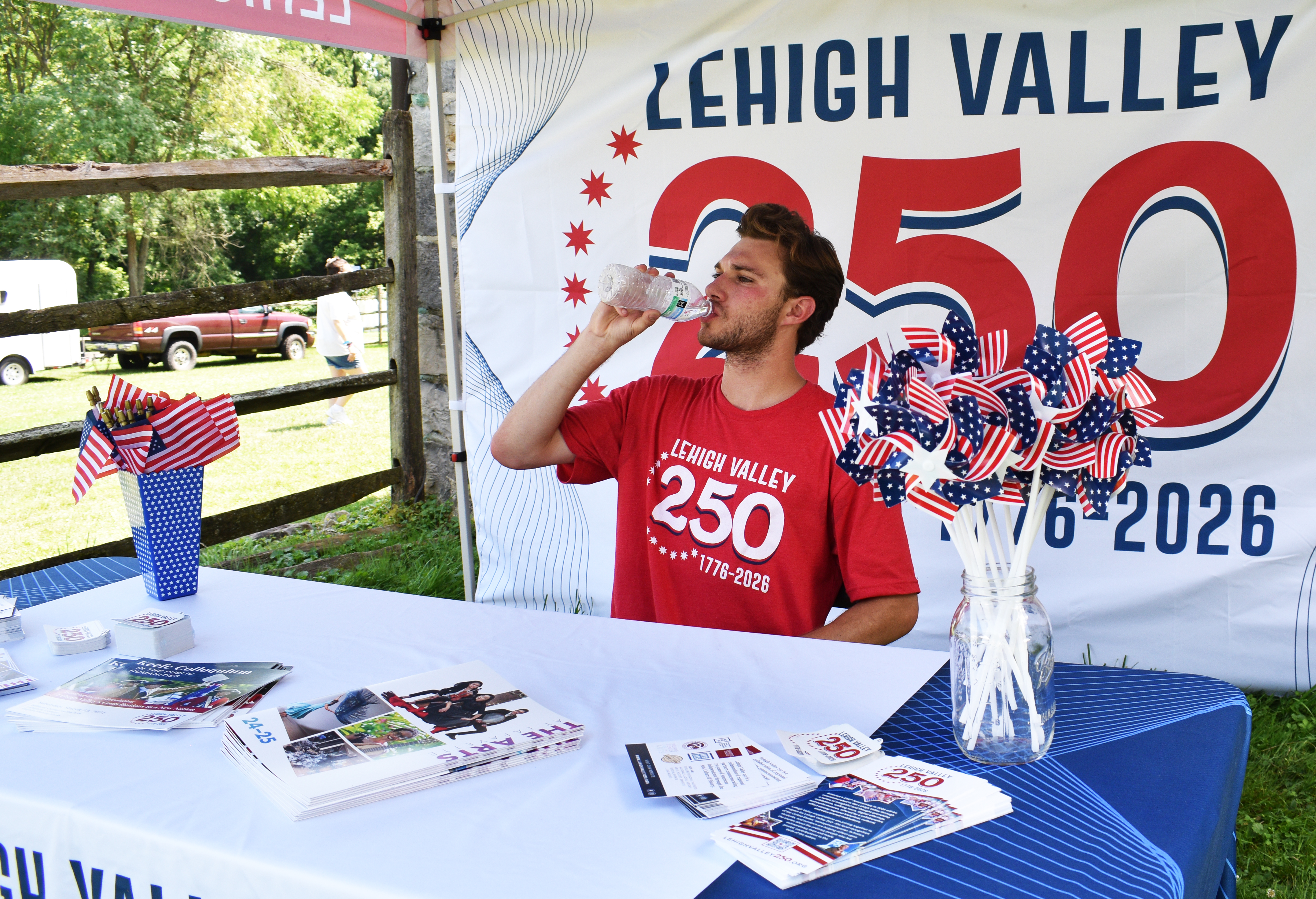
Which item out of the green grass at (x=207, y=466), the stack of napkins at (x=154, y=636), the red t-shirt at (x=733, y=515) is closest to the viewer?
the stack of napkins at (x=154, y=636)

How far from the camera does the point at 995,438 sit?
3.38 feet

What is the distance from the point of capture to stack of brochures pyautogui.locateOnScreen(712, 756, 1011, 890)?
0.92 m

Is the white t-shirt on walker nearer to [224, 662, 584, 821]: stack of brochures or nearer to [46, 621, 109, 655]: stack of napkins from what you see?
[46, 621, 109, 655]: stack of napkins

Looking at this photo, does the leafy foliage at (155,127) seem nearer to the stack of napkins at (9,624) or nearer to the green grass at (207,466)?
the green grass at (207,466)

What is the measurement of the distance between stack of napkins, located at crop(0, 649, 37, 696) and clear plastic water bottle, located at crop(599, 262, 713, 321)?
107cm

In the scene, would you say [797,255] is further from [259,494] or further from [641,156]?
[259,494]

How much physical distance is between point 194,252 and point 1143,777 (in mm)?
19733

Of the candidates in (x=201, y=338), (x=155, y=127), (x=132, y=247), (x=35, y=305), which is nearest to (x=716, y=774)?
(x=201, y=338)

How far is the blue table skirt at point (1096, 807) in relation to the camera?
90 cm

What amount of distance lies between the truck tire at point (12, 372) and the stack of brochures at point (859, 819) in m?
13.1

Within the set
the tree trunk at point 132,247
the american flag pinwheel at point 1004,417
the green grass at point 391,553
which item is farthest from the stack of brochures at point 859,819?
the tree trunk at point 132,247

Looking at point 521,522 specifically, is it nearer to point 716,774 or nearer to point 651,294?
point 651,294

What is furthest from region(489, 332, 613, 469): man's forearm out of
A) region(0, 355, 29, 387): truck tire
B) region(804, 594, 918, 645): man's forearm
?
region(0, 355, 29, 387): truck tire

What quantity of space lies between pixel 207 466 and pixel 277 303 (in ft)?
7.45
